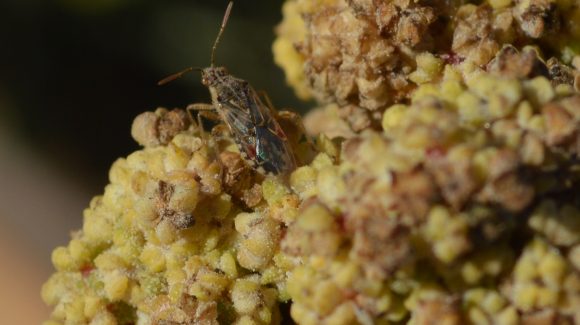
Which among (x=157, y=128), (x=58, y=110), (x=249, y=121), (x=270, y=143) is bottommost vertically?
(x=58, y=110)

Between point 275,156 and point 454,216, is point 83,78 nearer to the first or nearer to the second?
point 275,156

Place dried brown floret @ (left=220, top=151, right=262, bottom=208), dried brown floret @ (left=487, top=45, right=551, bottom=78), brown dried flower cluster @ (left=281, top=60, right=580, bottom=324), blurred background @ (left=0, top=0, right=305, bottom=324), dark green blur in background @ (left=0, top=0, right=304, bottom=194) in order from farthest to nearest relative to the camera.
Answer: blurred background @ (left=0, top=0, right=305, bottom=324)
dark green blur in background @ (left=0, top=0, right=304, bottom=194)
dried brown floret @ (left=220, top=151, right=262, bottom=208)
dried brown floret @ (left=487, top=45, right=551, bottom=78)
brown dried flower cluster @ (left=281, top=60, right=580, bottom=324)

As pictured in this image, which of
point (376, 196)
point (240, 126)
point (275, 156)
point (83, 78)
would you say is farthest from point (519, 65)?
point (83, 78)

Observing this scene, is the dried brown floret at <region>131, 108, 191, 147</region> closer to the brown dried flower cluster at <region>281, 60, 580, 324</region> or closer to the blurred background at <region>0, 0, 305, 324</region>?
the brown dried flower cluster at <region>281, 60, 580, 324</region>

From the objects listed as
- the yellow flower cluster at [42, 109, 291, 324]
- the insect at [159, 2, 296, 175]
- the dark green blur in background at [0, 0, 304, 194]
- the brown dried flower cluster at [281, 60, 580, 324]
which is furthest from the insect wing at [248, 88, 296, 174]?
the dark green blur in background at [0, 0, 304, 194]

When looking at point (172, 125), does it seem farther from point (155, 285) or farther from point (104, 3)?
point (104, 3)

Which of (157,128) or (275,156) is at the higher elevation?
(157,128)

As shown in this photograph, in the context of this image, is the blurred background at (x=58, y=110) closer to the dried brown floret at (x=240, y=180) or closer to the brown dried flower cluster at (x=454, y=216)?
the dried brown floret at (x=240, y=180)

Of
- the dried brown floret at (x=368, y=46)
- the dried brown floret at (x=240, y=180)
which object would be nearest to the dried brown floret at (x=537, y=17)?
the dried brown floret at (x=368, y=46)
